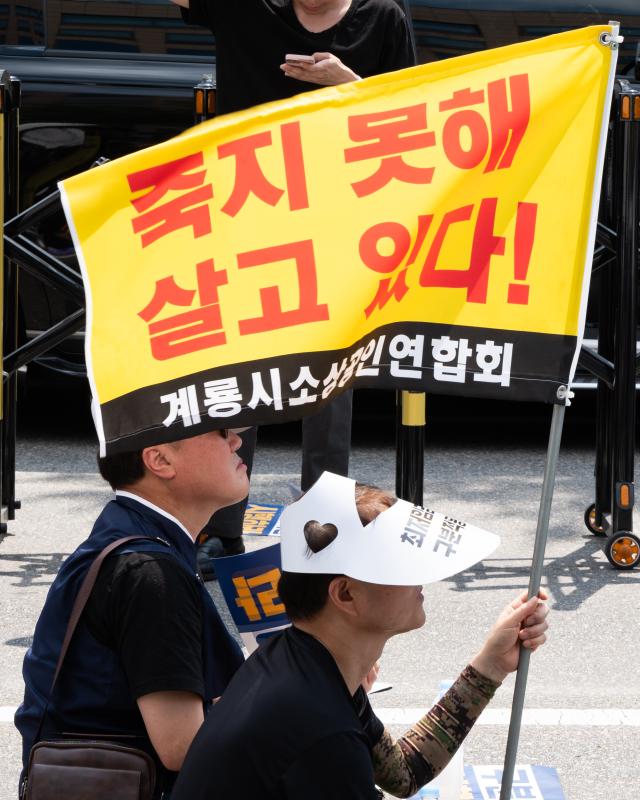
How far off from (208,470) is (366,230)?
1.83 ft

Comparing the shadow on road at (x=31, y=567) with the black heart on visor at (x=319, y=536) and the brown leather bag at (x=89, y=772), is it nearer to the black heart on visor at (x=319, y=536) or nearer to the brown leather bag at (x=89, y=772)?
the brown leather bag at (x=89, y=772)

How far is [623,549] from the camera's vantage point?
5520 mm

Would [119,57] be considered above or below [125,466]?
below

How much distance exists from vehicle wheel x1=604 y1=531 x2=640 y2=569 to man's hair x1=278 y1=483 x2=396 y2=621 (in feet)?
10.3

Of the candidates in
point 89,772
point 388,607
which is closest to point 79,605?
point 89,772

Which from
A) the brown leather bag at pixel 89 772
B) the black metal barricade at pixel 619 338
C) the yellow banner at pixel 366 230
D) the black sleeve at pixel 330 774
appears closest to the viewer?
the black sleeve at pixel 330 774

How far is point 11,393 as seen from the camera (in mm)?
5875

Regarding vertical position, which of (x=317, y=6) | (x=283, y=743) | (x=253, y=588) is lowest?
(x=253, y=588)

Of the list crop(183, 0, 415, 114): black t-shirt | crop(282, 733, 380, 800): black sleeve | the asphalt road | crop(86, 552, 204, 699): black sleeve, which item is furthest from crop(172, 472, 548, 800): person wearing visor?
crop(183, 0, 415, 114): black t-shirt

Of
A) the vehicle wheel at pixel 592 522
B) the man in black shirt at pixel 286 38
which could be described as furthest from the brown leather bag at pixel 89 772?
the vehicle wheel at pixel 592 522

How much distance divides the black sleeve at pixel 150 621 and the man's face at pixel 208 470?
0.78 ft

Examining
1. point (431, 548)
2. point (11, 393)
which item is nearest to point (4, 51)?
point (11, 393)

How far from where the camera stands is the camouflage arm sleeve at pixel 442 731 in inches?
112

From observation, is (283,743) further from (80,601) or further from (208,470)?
(208,470)
